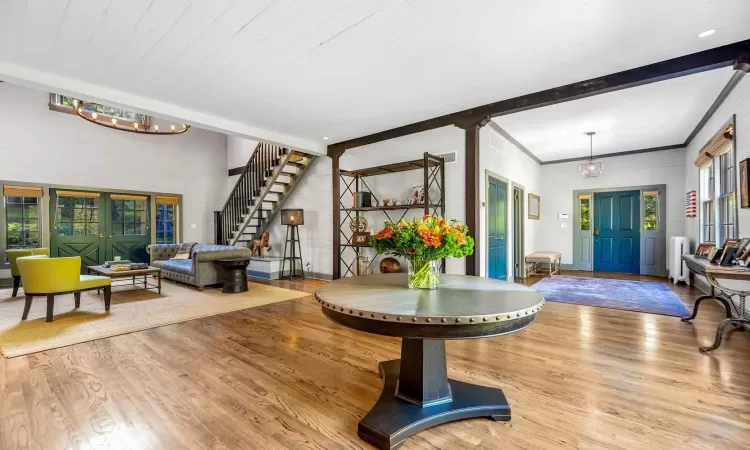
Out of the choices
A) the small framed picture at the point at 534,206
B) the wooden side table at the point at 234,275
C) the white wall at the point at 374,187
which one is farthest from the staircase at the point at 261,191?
the small framed picture at the point at 534,206

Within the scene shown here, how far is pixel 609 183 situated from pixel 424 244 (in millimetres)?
7780

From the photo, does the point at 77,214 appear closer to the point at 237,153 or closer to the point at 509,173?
the point at 237,153

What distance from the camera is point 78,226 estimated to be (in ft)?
23.7

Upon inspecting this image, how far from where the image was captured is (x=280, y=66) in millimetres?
3346

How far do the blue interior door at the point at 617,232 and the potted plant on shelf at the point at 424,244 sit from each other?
7.47m

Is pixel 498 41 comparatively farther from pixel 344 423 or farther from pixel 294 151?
pixel 294 151

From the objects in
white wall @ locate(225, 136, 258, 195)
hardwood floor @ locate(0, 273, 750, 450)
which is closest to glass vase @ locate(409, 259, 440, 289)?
hardwood floor @ locate(0, 273, 750, 450)

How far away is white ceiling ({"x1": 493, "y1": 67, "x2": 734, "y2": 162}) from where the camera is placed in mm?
4129

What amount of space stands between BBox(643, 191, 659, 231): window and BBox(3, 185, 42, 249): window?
1249 centimetres

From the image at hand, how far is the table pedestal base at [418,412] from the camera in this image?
165 centimetres

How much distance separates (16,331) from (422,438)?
426 centimetres

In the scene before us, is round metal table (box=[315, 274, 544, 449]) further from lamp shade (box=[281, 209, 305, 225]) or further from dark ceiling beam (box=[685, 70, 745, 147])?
lamp shade (box=[281, 209, 305, 225])

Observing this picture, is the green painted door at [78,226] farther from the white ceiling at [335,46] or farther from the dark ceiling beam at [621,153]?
the dark ceiling beam at [621,153]

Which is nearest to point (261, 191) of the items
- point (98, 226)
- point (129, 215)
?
point (129, 215)
